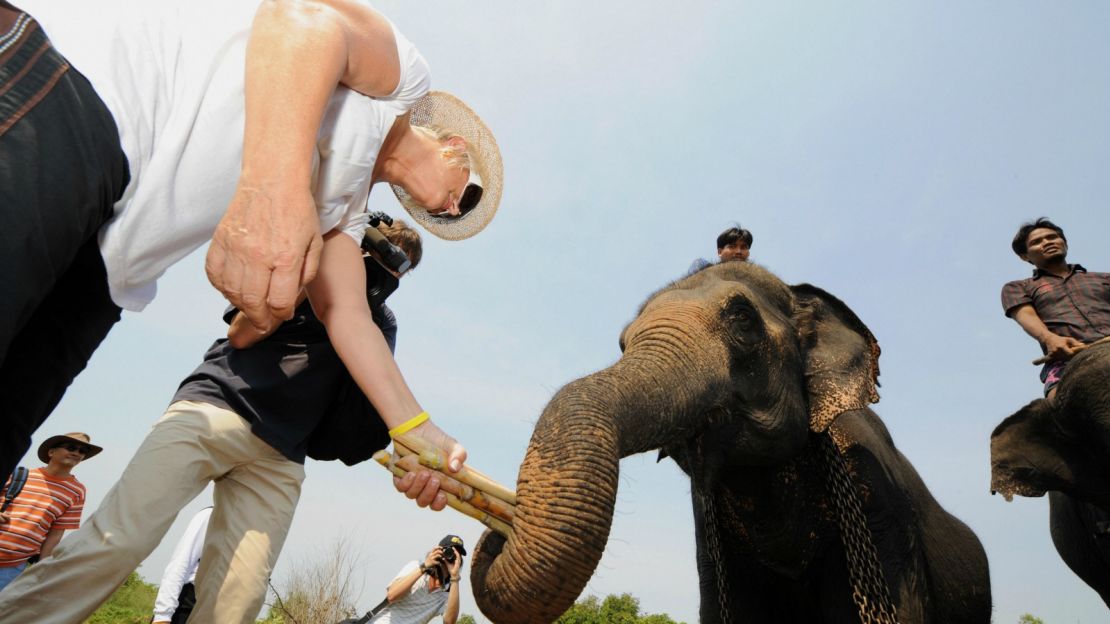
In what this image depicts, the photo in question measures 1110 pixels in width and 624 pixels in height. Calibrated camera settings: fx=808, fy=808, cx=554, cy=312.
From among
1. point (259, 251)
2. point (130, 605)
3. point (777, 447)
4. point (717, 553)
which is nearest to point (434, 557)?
point (717, 553)

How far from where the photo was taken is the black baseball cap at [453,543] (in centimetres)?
761

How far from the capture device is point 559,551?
2494 millimetres

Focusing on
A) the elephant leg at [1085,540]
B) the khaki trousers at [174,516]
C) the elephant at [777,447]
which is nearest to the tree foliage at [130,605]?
the khaki trousers at [174,516]

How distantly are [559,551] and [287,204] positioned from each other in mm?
1432

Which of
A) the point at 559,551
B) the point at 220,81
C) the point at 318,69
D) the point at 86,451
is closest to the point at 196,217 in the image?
the point at 220,81

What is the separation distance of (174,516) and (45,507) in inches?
186

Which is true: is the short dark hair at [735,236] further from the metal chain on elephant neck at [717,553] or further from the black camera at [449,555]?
the black camera at [449,555]

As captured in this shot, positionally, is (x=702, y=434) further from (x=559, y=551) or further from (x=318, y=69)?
(x=318, y=69)

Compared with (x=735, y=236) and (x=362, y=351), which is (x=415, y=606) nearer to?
(x=735, y=236)

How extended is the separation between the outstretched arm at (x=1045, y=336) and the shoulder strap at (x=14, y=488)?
850 centimetres

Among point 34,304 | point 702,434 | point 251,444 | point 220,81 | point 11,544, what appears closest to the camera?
point 34,304

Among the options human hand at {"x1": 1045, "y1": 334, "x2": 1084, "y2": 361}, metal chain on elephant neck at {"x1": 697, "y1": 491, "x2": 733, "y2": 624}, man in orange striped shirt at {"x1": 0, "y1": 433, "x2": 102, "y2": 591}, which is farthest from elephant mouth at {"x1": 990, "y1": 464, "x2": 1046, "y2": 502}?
man in orange striped shirt at {"x1": 0, "y1": 433, "x2": 102, "y2": 591}

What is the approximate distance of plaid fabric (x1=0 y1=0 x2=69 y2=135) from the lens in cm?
132

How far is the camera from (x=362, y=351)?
2369mm
